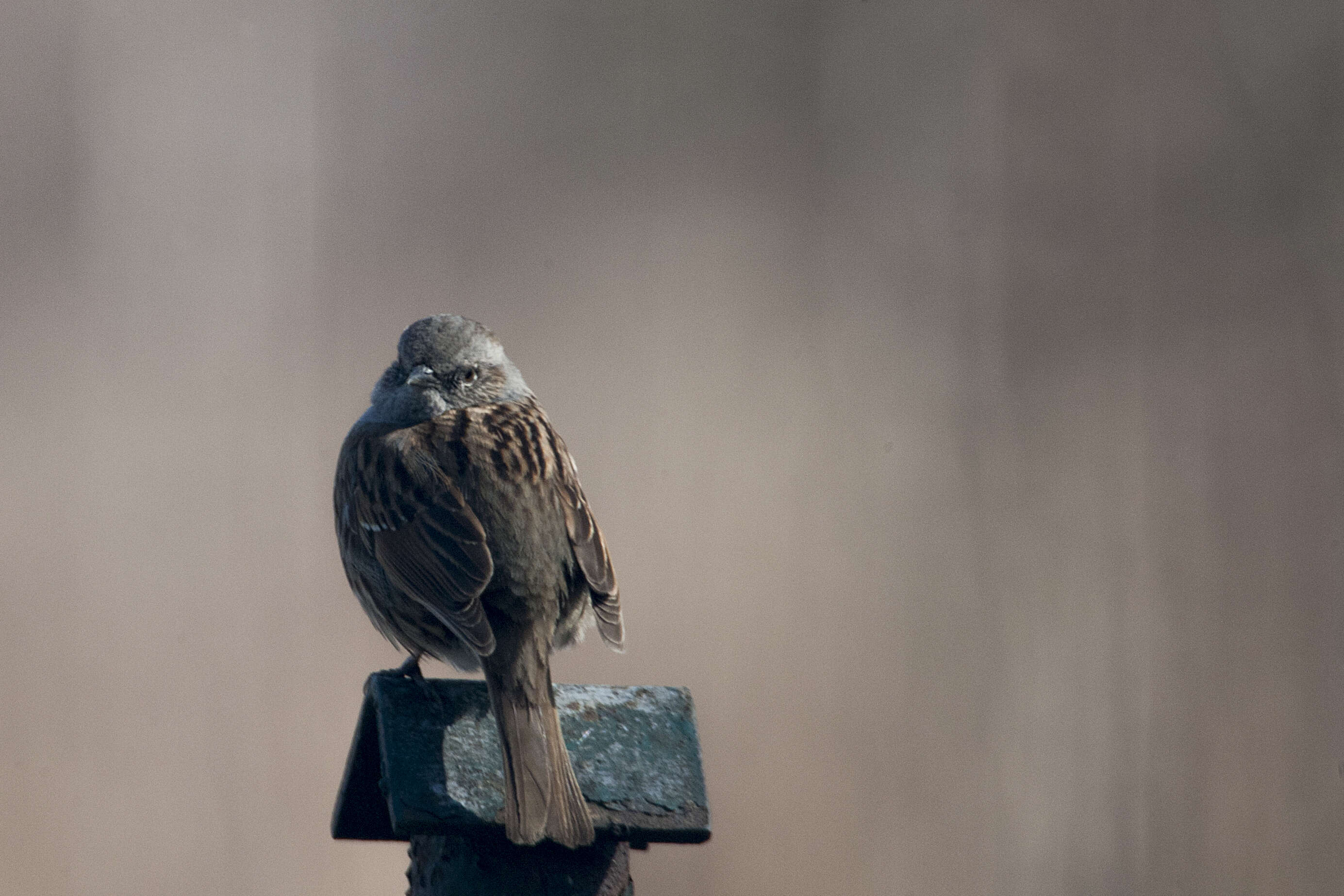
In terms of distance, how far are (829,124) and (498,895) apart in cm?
603

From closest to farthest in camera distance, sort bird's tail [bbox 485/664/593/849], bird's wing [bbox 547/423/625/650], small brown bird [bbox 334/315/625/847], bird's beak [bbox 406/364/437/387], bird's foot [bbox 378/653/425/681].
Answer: bird's tail [bbox 485/664/593/849], small brown bird [bbox 334/315/625/847], bird's wing [bbox 547/423/625/650], bird's foot [bbox 378/653/425/681], bird's beak [bbox 406/364/437/387]

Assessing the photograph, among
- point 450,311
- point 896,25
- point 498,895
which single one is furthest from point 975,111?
point 498,895

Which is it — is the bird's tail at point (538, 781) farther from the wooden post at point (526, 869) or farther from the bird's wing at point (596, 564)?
the bird's wing at point (596, 564)

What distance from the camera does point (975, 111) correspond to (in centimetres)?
754

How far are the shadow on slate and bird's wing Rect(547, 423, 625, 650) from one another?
463mm

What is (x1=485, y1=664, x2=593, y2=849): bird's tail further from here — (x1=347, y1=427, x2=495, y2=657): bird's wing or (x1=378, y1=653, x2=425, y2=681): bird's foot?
(x1=378, y1=653, x2=425, y2=681): bird's foot

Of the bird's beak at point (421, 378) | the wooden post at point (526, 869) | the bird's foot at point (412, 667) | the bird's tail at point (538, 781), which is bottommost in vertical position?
the wooden post at point (526, 869)

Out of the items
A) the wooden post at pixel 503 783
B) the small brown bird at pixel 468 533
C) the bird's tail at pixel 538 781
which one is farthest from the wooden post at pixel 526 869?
the small brown bird at pixel 468 533

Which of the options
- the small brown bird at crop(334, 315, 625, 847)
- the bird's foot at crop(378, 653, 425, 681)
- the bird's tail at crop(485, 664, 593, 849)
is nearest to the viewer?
the bird's tail at crop(485, 664, 593, 849)

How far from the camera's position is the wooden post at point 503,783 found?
7.52 feet

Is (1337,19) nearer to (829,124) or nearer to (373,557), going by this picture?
(829,124)

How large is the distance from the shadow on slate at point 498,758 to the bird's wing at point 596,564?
18.2 inches

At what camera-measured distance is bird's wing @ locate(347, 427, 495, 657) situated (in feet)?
9.85

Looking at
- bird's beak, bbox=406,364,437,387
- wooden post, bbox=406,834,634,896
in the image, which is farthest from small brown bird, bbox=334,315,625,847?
wooden post, bbox=406,834,634,896
